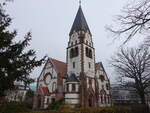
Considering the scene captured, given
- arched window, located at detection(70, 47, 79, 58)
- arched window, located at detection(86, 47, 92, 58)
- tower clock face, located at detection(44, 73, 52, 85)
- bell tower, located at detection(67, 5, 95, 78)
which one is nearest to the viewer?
bell tower, located at detection(67, 5, 95, 78)

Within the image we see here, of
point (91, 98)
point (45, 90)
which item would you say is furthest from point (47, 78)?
point (91, 98)

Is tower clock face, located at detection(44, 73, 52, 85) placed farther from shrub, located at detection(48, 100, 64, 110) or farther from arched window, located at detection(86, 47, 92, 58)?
arched window, located at detection(86, 47, 92, 58)

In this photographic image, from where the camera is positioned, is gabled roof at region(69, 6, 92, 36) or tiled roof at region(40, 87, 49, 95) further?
gabled roof at region(69, 6, 92, 36)

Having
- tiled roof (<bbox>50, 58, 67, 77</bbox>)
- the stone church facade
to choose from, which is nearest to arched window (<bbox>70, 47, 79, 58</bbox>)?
the stone church facade

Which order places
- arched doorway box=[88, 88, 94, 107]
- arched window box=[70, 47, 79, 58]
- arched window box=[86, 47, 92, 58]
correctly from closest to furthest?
arched doorway box=[88, 88, 94, 107] < arched window box=[70, 47, 79, 58] < arched window box=[86, 47, 92, 58]

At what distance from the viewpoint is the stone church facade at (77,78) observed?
2993 cm

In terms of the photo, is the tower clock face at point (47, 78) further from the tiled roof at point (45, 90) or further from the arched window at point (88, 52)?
the arched window at point (88, 52)

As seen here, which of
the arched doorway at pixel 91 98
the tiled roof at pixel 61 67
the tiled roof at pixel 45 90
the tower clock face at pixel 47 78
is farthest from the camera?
the tower clock face at pixel 47 78

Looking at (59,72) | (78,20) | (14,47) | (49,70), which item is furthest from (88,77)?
(14,47)

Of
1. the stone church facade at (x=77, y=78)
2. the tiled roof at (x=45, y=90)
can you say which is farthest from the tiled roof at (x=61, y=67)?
the tiled roof at (x=45, y=90)

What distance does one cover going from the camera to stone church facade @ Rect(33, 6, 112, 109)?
29933mm

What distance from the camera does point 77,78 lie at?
31.5 m

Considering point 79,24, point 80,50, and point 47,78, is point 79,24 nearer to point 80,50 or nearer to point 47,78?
point 80,50

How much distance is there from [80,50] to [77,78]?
6.09 meters
